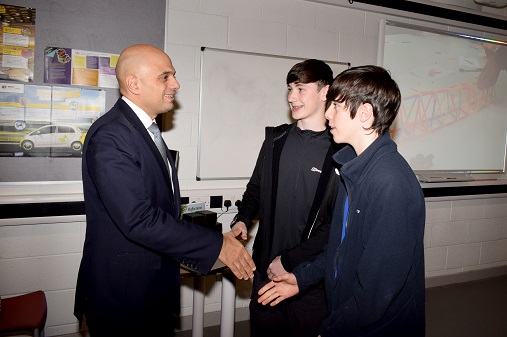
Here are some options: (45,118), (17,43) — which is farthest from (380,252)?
(17,43)

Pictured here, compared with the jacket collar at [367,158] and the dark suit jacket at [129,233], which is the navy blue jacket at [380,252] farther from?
the dark suit jacket at [129,233]

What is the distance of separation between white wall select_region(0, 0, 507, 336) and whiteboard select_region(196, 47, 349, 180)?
62mm

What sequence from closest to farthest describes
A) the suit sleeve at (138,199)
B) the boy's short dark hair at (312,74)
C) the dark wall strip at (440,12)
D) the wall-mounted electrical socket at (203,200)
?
the suit sleeve at (138,199)
the boy's short dark hair at (312,74)
the wall-mounted electrical socket at (203,200)
the dark wall strip at (440,12)

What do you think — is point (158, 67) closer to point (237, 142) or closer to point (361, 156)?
point (361, 156)

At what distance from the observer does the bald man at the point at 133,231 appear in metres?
1.56

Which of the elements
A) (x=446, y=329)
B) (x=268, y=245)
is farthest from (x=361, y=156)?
(x=446, y=329)

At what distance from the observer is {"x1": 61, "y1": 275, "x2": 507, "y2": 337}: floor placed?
3.29 m

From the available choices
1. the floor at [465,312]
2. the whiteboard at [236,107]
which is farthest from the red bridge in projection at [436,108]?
the floor at [465,312]

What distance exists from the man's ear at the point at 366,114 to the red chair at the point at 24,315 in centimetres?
188

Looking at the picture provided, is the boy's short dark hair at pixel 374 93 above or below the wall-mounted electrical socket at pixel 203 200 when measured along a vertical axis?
above

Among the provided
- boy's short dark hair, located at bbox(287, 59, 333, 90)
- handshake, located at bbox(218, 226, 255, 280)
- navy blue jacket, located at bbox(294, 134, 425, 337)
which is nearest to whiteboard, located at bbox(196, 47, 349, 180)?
boy's short dark hair, located at bbox(287, 59, 333, 90)

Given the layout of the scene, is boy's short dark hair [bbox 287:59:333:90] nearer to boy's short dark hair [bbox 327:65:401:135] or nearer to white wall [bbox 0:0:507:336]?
boy's short dark hair [bbox 327:65:401:135]

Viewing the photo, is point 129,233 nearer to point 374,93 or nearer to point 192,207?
point 374,93

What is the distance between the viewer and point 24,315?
6.96 feet
